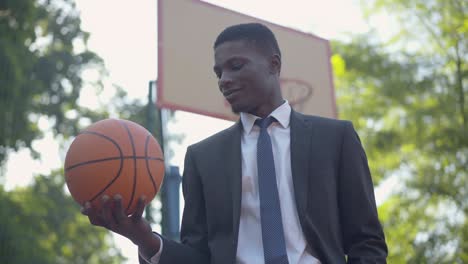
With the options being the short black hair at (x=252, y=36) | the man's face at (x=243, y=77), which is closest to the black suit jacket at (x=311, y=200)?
the man's face at (x=243, y=77)

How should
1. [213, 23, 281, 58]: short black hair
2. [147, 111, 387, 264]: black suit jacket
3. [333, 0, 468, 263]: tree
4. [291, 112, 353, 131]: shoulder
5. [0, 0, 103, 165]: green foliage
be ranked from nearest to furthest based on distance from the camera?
1. [147, 111, 387, 264]: black suit jacket
2. [291, 112, 353, 131]: shoulder
3. [213, 23, 281, 58]: short black hair
4. [333, 0, 468, 263]: tree
5. [0, 0, 103, 165]: green foliage

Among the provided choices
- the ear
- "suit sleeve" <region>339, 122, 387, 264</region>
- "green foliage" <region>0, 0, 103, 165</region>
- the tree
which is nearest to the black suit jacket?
"suit sleeve" <region>339, 122, 387, 264</region>

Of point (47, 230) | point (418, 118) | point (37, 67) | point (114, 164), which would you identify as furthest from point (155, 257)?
point (47, 230)

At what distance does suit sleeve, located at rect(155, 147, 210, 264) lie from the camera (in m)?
3.35

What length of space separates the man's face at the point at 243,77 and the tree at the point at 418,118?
11757mm

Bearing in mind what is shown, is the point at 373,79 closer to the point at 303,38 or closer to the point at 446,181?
the point at 446,181

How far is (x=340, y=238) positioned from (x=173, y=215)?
5.38m

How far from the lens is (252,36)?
3.66 metres

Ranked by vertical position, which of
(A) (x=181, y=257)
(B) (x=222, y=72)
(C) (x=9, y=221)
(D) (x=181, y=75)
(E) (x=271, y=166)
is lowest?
(C) (x=9, y=221)

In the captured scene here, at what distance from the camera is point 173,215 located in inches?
336

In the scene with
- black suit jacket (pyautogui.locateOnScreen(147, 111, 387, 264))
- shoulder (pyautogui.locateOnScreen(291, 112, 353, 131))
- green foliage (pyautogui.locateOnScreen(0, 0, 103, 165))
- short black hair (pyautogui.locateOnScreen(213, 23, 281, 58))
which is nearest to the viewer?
black suit jacket (pyautogui.locateOnScreen(147, 111, 387, 264))

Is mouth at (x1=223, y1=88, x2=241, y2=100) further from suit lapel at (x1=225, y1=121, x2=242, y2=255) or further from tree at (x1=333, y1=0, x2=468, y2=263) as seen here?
tree at (x1=333, y1=0, x2=468, y2=263)

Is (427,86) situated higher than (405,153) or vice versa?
(427,86)

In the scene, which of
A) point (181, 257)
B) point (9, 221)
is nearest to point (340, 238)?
point (181, 257)
